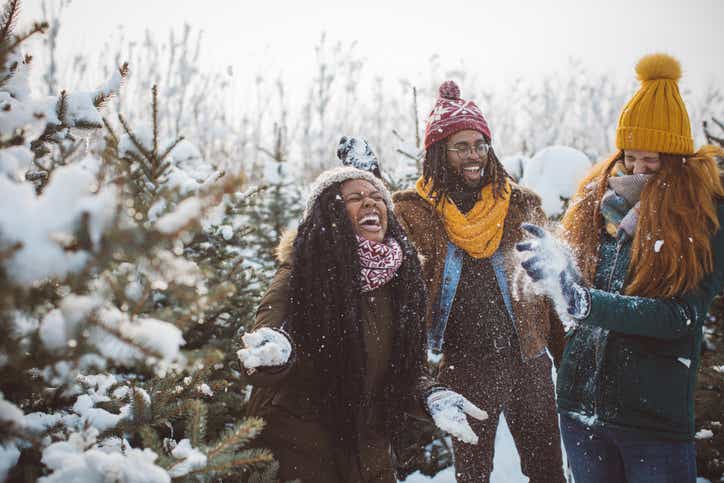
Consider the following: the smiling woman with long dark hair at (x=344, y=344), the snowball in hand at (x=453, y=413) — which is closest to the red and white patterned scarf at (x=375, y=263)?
the smiling woman with long dark hair at (x=344, y=344)

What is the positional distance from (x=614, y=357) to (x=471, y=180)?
1211 millimetres

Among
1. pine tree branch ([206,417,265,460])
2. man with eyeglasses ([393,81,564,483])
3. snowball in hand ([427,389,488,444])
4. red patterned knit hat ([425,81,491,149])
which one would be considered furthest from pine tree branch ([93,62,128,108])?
snowball in hand ([427,389,488,444])

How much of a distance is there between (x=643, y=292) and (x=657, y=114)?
75 centimetres

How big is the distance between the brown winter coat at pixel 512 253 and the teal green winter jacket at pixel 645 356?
1.80 ft

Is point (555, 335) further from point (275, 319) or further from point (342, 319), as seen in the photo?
point (275, 319)

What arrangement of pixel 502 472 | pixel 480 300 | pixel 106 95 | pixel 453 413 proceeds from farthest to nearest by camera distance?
pixel 502 472 < pixel 480 300 < pixel 453 413 < pixel 106 95

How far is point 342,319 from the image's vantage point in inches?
78.8

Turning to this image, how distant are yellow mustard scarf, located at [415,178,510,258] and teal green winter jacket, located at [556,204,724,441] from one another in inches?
27.7

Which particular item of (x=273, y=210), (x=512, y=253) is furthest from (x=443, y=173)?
(x=273, y=210)

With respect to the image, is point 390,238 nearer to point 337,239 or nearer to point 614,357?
point 337,239

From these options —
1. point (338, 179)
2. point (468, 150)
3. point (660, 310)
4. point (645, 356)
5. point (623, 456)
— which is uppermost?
point (468, 150)

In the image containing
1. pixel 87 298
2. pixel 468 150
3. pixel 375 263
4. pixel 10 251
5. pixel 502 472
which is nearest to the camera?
pixel 10 251

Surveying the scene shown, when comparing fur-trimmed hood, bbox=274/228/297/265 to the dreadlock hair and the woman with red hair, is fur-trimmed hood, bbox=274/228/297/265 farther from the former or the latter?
the woman with red hair

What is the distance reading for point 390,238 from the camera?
7.51ft
